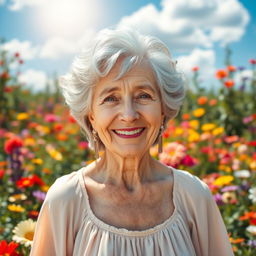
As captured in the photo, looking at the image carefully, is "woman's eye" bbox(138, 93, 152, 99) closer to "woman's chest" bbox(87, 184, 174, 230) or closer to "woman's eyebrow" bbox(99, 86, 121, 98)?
"woman's eyebrow" bbox(99, 86, 121, 98)

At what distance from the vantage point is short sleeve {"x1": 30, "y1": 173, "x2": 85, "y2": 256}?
1.61 meters

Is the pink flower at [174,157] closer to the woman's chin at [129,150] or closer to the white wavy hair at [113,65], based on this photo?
the white wavy hair at [113,65]

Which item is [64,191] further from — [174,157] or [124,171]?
[174,157]

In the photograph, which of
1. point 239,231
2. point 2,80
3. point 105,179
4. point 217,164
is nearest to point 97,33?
point 105,179

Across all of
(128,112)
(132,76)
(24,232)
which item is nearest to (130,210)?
(128,112)

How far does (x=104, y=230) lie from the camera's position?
5.21 ft

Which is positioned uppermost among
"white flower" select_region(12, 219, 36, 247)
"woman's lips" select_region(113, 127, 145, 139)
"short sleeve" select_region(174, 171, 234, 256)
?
"woman's lips" select_region(113, 127, 145, 139)

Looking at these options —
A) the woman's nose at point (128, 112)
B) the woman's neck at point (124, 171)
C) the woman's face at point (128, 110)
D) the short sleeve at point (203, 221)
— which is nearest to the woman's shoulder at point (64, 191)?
the woman's neck at point (124, 171)

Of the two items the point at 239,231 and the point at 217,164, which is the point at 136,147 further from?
the point at 217,164

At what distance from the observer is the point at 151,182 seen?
1736mm

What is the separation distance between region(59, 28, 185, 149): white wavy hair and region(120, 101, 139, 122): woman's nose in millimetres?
112

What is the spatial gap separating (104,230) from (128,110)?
48 centimetres

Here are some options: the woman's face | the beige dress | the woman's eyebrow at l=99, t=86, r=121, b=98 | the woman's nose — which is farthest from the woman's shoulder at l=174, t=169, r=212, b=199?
the woman's eyebrow at l=99, t=86, r=121, b=98

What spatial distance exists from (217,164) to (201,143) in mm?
584
